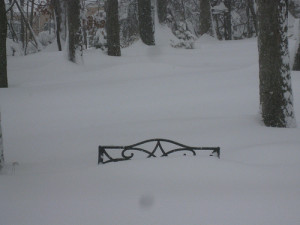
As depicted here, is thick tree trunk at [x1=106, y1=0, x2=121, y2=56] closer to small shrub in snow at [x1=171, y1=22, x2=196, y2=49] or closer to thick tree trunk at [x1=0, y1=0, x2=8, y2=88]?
small shrub in snow at [x1=171, y1=22, x2=196, y2=49]

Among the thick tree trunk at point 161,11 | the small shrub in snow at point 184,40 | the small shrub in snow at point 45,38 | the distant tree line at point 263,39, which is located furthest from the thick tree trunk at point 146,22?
the small shrub in snow at point 45,38

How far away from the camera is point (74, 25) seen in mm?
10688

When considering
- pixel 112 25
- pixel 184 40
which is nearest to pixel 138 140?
pixel 112 25

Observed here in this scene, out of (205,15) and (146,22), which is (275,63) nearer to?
(146,22)

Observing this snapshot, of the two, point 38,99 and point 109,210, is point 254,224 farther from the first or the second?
point 38,99

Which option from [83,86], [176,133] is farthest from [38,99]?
[176,133]

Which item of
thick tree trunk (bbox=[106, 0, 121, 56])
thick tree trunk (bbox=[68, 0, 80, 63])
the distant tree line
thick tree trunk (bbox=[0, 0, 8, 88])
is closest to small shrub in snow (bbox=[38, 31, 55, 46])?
the distant tree line

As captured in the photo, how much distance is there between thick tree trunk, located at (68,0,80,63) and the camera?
10.6 m

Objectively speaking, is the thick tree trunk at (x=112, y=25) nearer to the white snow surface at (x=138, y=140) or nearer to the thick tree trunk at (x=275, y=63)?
the white snow surface at (x=138, y=140)

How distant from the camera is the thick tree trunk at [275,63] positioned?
515cm

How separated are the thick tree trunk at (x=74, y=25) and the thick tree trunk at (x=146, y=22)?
14.4 feet

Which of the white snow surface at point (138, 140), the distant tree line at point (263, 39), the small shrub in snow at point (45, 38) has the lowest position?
the white snow surface at point (138, 140)

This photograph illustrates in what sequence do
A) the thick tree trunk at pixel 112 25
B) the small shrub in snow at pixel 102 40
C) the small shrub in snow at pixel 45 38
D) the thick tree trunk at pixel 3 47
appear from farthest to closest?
the small shrub in snow at pixel 45 38 → the small shrub in snow at pixel 102 40 → the thick tree trunk at pixel 112 25 → the thick tree trunk at pixel 3 47

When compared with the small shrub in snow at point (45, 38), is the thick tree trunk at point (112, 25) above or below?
below
